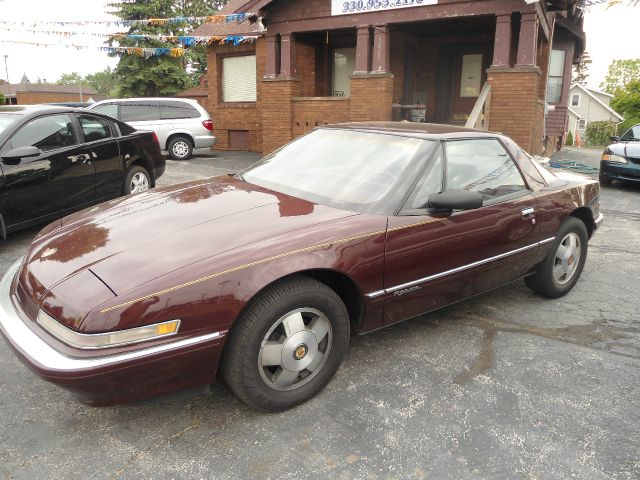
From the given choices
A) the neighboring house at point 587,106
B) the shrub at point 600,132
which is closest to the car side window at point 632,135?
the shrub at point 600,132

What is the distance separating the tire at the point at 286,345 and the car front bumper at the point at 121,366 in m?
0.13

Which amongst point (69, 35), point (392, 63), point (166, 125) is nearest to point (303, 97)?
point (392, 63)

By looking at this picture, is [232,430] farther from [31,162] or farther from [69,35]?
[69,35]

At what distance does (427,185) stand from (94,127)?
179 inches

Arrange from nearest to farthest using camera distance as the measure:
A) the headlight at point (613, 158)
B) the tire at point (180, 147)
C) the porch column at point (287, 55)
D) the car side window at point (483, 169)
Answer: the car side window at point (483, 169) < the headlight at point (613, 158) < the porch column at point (287, 55) < the tire at point (180, 147)

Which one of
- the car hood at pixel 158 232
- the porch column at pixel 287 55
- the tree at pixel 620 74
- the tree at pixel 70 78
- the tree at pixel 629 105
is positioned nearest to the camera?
the car hood at pixel 158 232

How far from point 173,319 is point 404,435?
4.01 ft

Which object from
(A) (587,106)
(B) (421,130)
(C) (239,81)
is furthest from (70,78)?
(B) (421,130)

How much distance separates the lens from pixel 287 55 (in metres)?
12.5

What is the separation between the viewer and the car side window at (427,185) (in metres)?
3.11

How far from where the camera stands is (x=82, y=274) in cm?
238

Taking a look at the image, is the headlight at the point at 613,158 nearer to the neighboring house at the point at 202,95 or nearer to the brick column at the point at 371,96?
the brick column at the point at 371,96

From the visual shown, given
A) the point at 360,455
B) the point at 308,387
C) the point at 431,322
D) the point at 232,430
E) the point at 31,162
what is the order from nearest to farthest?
the point at 360,455 → the point at 232,430 → the point at 308,387 → the point at 431,322 → the point at 31,162

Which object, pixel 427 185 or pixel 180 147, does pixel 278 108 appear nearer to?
pixel 180 147
